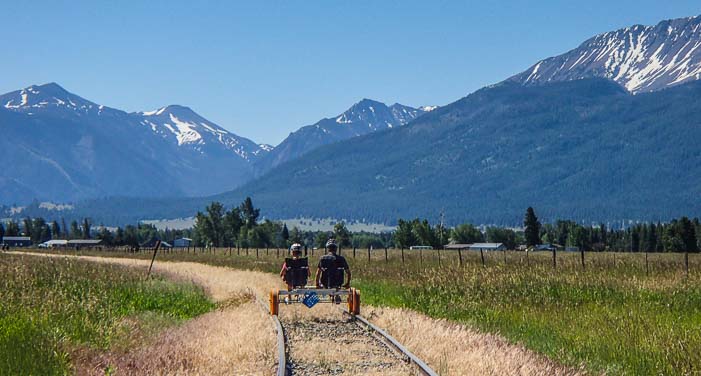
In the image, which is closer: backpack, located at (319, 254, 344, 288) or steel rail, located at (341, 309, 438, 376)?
steel rail, located at (341, 309, 438, 376)

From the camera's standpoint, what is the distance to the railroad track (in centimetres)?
1155

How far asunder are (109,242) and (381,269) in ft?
469

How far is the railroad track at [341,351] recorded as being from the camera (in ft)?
37.9

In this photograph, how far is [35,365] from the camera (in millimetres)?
10445

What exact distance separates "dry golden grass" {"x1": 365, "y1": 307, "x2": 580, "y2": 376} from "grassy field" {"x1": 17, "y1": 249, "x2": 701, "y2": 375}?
22.1 inches

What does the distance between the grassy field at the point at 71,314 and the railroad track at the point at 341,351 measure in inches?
102

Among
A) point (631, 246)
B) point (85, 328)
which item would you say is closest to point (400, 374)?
point (85, 328)

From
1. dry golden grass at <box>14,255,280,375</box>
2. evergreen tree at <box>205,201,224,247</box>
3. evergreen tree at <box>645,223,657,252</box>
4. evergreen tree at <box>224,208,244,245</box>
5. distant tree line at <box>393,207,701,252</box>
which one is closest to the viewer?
dry golden grass at <box>14,255,280,375</box>

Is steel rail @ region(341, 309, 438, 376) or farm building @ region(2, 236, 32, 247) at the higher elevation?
farm building @ region(2, 236, 32, 247)

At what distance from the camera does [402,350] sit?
12.6 meters

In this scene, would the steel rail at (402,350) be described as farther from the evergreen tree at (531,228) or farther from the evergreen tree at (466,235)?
the evergreen tree at (466,235)

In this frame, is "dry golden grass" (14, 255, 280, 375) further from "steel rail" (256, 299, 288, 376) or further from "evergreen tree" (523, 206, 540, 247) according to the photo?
"evergreen tree" (523, 206, 540, 247)

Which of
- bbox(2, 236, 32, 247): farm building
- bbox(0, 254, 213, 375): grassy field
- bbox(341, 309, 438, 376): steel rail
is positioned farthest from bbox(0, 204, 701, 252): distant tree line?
bbox(341, 309, 438, 376): steel rail

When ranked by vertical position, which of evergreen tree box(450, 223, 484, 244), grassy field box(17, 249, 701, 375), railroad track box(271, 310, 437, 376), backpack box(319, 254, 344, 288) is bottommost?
railroad track box(271, 310, 437, 376)
